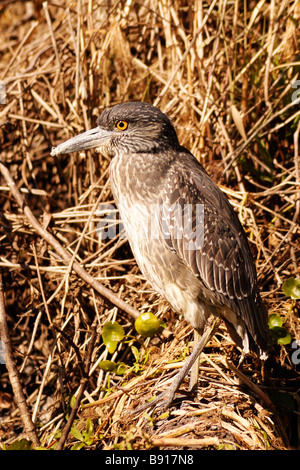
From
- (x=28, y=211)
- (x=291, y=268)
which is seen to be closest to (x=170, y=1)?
(x=28, y=211)

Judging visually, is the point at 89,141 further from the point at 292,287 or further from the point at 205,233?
the point at 292,287

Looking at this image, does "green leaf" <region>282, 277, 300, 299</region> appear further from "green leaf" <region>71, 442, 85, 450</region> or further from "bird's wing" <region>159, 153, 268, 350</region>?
"green leaf" <region>71, 442, 85, 450</region>

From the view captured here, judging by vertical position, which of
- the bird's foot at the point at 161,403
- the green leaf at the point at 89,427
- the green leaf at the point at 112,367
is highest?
the bird's foot at the point at 161,403

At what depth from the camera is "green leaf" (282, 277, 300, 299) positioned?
10.5 ft

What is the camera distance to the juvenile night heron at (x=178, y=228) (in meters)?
2.78

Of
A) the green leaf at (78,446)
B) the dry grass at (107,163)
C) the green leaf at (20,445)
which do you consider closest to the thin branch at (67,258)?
the dry grass at (107,163)

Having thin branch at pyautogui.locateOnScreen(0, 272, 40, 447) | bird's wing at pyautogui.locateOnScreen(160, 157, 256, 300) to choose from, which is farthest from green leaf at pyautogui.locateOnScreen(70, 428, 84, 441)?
bird's wing at pyautogui.locateOnScreen(160, 157, 256, 300)

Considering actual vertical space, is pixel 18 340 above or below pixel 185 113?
below

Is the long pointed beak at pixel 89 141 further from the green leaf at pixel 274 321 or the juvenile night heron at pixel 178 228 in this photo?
the green leaf at pixel 274 321

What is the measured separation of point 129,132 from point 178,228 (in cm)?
59

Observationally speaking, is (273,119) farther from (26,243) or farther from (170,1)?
(26,243)

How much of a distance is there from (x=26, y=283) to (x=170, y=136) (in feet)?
5.06

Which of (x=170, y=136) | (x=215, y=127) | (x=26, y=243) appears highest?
(x=170, y=136)

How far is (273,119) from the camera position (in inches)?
157
